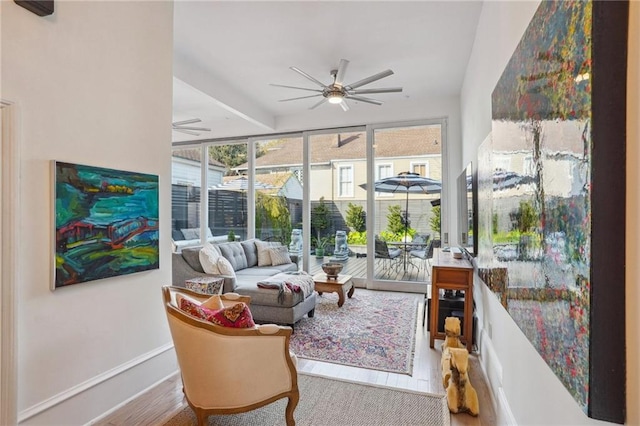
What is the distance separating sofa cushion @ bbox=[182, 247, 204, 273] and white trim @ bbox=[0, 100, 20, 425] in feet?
8.00

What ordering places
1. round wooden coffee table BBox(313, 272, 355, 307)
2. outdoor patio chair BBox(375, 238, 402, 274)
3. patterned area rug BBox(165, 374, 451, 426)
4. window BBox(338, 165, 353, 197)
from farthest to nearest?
1. window BBox(338, 165, 353, 197)
2. outdoor patio chair BBox(375, 238, 402, 274)
3. round wooden coffee table BBox(313, 272, 355, 307)
4. patterned area rug BBox(165, 374, 451, 426)

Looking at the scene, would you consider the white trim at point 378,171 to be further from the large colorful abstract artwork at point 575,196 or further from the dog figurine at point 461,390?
the large colorful abstract artwork at point 575,196

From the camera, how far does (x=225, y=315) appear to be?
1.94m

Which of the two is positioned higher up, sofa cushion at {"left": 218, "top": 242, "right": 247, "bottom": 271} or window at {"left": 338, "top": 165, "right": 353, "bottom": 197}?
window at {"left": 338, "top": 165, "right": 353, "bottom": 197}

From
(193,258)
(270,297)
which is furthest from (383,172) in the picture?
(193,258)

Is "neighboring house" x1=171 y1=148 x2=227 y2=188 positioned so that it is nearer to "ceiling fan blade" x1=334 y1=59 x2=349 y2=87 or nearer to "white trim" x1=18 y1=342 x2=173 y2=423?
"ceiling fan blade" x1=334 y1=59 x2=349 y2=87

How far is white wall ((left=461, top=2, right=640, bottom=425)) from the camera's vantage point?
2.45ft

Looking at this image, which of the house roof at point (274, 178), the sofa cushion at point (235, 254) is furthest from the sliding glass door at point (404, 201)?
the sofa cushion at point (235, 254)

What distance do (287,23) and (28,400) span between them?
3.56m

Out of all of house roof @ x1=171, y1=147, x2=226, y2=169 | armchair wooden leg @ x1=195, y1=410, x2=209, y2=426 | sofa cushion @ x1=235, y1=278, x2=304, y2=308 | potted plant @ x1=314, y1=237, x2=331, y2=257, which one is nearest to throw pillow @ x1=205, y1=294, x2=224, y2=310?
armchair wooden leg @ x1=195, y1=410, x2=209, y2=426

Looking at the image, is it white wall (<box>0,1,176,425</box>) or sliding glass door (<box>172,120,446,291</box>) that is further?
sliding glass door (<box>172,120,446,291</box>)

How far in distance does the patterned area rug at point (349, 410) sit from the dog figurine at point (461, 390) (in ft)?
0.30

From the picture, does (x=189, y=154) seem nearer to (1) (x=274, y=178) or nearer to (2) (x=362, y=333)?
→ (1) (x=274, y=178)

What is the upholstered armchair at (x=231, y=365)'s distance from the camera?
6.10 feet
